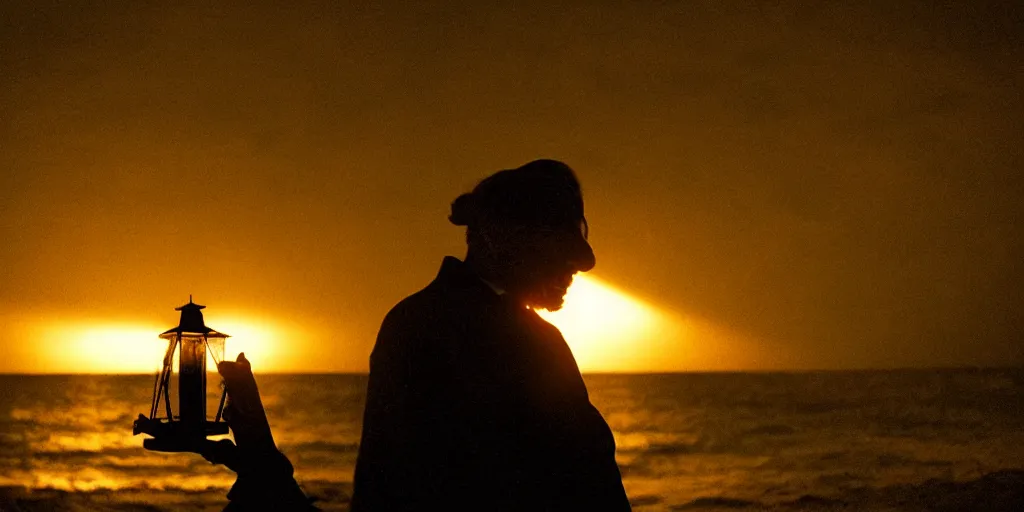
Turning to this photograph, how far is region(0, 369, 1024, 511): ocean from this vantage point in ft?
42.5

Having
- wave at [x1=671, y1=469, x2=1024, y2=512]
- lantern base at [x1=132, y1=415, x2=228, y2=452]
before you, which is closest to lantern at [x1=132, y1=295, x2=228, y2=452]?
lantern base at [x1=132, y1=415, x2=228, y2=452]

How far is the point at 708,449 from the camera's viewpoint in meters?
22.9

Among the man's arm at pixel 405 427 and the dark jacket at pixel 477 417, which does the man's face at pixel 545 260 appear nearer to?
the dark jacket at pixel 477 417

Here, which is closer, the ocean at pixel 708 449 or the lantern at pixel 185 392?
the lantern at pixel 185 392

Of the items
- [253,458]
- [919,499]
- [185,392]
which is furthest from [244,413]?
[919,499]

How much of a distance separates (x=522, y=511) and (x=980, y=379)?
172 feet

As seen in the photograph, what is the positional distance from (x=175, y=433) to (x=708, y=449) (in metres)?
21.7

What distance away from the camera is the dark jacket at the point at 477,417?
1153mm

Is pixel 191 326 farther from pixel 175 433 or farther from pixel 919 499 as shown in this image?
pixel 919 499

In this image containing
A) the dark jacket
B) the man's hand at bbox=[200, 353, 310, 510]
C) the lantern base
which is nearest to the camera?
the dark jacket

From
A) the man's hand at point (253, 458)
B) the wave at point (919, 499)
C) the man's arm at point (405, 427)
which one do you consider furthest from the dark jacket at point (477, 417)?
the wave at point (919, 499)

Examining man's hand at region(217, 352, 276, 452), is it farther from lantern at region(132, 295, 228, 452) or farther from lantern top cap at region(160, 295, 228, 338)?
lantern top cap at region(160, 295, 228, 338)

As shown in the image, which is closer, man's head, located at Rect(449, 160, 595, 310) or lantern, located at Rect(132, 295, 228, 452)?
man's head, located at Rect(449, 160, 595, 310)

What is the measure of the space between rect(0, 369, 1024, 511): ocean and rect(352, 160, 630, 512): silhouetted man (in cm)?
8
